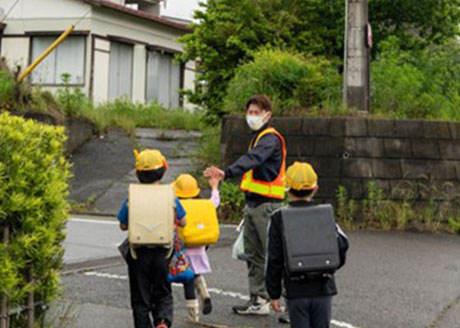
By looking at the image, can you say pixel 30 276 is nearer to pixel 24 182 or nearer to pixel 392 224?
pixel 24 182

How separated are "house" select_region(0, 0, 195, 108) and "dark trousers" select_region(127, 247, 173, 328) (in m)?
20.1

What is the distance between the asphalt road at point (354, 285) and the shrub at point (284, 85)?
11.1 ft

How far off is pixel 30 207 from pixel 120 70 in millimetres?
23161

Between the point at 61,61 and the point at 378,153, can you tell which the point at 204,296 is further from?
the point at 61,61

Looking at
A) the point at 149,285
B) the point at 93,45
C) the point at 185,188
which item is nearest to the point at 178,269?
the point at 149,285

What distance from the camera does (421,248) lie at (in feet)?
33.3

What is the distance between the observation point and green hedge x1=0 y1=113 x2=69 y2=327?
4.09 m

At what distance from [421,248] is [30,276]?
685 centimetres

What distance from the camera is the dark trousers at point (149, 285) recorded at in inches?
209

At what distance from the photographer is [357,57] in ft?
45.1

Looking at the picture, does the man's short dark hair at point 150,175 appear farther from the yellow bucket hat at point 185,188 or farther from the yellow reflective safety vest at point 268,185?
the yellow reflective safety vest at point 268,185

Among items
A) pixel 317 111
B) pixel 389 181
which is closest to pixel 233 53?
pixel 317 111

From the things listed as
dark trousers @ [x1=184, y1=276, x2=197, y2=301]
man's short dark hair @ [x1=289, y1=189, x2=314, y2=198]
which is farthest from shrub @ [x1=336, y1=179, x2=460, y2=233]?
man's short dark hair @ [x1=289, y1=189, x2=314, y2=198]

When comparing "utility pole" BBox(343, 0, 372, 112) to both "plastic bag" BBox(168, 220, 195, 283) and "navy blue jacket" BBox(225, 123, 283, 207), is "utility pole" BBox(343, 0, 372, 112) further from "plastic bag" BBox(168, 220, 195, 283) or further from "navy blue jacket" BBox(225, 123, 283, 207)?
"plastic bag" BBox(168, 220, 195, 283)
